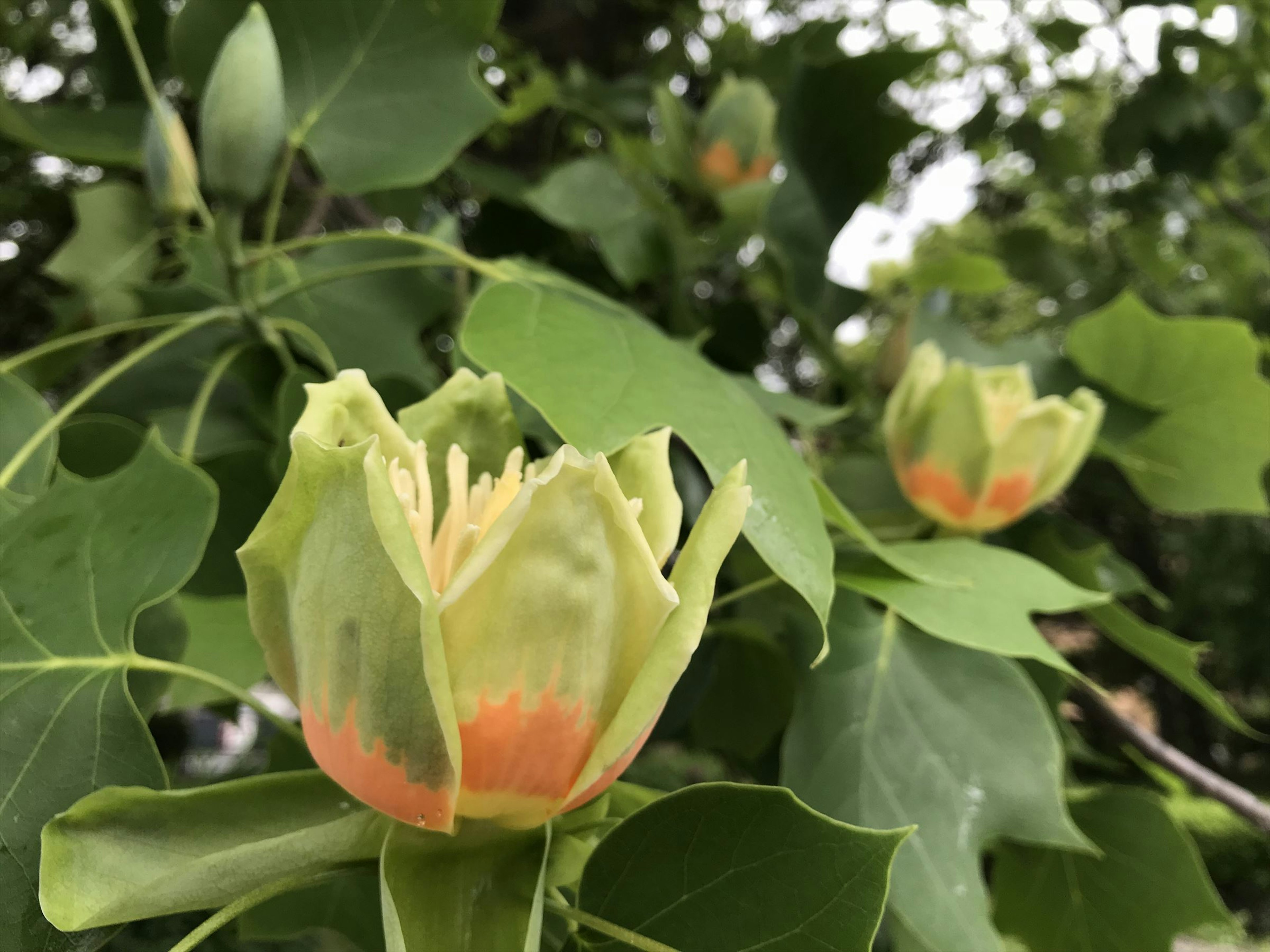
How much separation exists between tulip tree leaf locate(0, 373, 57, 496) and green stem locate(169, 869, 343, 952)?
0.20 meters

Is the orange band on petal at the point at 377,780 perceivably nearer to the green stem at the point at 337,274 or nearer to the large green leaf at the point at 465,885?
the large green leaf at the point at 465,885

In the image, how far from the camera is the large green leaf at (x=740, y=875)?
19cm

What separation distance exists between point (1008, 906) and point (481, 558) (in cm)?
42

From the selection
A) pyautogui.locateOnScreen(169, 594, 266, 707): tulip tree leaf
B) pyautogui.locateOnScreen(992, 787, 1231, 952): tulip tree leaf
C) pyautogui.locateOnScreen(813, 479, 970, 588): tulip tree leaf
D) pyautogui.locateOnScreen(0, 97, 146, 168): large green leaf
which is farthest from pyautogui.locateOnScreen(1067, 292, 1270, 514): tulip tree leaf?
pyautogui.locateOnScreen(0, 97, 146, 168): large green leaf

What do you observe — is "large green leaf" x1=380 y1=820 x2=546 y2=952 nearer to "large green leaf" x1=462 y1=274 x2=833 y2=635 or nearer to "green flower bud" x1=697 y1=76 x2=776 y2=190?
"large green leaf" x1=462 y1=274 x2=833 y2=635

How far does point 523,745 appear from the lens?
7.2 inches

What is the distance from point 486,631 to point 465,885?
67 millimetres

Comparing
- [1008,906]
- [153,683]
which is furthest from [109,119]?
[1008,906]

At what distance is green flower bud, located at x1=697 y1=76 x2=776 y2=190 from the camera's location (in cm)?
66

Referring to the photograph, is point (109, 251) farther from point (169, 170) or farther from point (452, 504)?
point (452, 504)

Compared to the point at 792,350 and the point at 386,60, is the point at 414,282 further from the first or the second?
the point at 792,350

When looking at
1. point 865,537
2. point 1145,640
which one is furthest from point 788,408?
point 1145,640

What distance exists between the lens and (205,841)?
0.64 feet

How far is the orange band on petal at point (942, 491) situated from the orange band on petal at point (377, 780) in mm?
327
